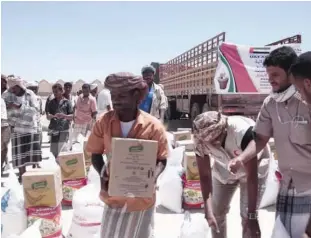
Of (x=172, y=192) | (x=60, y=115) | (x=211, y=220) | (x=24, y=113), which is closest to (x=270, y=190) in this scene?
(x=172, y=192)

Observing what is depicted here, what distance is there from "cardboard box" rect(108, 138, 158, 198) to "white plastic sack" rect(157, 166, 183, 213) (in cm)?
200

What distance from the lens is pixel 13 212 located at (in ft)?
9.46

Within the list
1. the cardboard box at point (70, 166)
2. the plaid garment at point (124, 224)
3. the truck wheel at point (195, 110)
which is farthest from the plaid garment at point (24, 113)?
the truck wheel at point (195, 110)

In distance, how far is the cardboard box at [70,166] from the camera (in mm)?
3934

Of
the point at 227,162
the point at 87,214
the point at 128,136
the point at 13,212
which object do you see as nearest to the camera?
the point at 128,136

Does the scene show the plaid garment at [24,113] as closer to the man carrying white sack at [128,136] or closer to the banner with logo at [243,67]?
the man carrying white sack at [128,136]

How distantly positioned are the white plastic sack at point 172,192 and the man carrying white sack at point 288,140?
198cm

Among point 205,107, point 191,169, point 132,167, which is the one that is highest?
point 132,167

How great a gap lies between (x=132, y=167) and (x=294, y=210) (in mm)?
781

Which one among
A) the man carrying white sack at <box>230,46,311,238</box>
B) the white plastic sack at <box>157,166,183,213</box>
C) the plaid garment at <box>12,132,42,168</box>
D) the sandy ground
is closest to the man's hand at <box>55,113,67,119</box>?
the plaid garment at <box>12,132,42,168</box>

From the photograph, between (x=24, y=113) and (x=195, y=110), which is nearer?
(x=24, y=113)

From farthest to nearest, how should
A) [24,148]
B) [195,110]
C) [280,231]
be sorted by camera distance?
1. [195,110]
2. [24,148]
3. [280,231]

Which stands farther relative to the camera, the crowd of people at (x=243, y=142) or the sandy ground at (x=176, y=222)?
the sandy ground at (x=176, y=222)

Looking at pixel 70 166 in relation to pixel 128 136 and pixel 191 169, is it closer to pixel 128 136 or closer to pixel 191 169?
pixel 191 169
